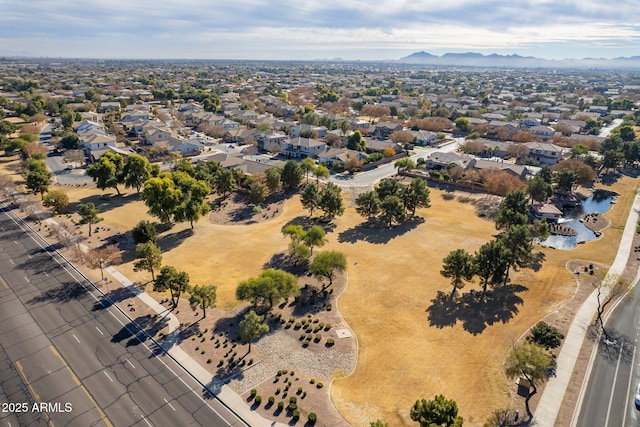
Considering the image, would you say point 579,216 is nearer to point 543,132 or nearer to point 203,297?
point 543,132

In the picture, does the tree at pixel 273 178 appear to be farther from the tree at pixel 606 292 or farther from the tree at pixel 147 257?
the tree at pixel 606 292

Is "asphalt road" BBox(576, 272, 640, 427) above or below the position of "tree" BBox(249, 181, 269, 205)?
below

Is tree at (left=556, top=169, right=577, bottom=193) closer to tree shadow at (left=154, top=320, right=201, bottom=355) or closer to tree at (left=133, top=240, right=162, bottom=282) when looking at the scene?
tree shadow at (left=154, top=320, right=201, bottom=355)

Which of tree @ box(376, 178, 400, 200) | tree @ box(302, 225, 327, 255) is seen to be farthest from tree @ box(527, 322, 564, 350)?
tree @ box(376, 178, 400, 200)

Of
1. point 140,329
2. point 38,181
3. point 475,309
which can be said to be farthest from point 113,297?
point 475,309

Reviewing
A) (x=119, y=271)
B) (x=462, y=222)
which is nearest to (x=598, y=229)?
(x=462, y=222)

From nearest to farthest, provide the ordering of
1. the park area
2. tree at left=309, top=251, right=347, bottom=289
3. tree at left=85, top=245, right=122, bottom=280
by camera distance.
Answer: the park area, tree at left=309, top=251, right=347, bottom=289, tree at left=85, top=245, right=122, bottom=280

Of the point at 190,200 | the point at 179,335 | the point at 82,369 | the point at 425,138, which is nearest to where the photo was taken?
the point at 82,369
